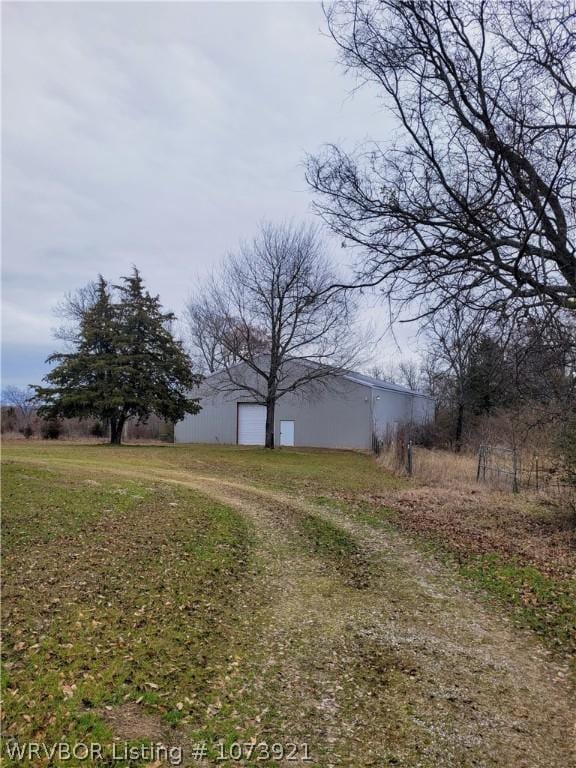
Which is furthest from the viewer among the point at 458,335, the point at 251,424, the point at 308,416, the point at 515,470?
the point at 251,424

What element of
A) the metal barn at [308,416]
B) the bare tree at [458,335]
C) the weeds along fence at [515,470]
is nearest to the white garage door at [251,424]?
the metal barn at [308,416]

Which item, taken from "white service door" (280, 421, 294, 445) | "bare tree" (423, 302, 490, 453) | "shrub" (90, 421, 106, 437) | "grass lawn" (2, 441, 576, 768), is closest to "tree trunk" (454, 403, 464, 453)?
"white service door" (280, 421, 294, 445)

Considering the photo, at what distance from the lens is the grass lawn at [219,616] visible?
2.86 m

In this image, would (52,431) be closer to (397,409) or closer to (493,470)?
(397,409)

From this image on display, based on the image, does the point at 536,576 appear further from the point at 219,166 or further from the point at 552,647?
the point at 219,166

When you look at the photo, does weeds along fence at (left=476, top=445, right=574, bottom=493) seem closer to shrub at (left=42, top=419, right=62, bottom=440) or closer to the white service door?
the white service door

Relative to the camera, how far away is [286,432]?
2761 centimetres

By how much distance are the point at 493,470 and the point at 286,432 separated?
1564 cm

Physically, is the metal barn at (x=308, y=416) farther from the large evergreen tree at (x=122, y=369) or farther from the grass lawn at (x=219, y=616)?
the grass lawn at (x=219, y=616)

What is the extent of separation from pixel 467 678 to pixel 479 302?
3844mm

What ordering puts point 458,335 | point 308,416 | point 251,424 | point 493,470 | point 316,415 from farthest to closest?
1. point 251,424
2. point 308,416
3. point 316,415
4. point 493,470
5. point 458,335

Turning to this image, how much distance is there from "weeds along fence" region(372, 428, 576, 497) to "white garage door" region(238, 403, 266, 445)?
1054 centimetres

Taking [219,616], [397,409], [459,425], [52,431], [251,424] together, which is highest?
[397,409]

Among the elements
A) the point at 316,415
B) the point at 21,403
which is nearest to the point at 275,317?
the point at 316,415
